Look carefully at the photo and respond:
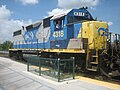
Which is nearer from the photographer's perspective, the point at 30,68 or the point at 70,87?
the point at 70,87

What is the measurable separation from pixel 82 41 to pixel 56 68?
227 cm

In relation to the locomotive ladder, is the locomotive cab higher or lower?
higher

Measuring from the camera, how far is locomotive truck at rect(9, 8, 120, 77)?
408 inches

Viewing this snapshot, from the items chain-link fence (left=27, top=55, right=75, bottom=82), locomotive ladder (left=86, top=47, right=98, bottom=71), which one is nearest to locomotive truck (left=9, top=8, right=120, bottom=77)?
locomotive ladder (left=86, top=47, right=98, bottom=71)

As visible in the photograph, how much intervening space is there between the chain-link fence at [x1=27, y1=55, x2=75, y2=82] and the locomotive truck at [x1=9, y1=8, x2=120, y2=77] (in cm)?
107

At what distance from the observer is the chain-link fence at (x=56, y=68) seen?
9.37 meters

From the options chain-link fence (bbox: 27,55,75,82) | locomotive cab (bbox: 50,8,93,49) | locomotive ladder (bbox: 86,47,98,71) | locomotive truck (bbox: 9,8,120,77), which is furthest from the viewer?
locomotive cab (bbox: 50,8,93,49)

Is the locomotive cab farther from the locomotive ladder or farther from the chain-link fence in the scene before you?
the chain-link fence

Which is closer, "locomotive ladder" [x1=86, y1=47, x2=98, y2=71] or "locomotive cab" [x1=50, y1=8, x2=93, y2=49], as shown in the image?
"locomotive ladder" [x1=86, y1=47, x2=98, y2=71]

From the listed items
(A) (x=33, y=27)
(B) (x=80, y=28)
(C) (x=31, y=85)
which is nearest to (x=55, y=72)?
(C) (x=31, y=85)

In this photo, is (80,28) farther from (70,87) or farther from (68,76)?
(70,87)

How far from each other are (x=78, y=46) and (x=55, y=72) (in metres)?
2.16

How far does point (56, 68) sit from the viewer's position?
9.54 m

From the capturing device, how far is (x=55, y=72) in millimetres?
9664
